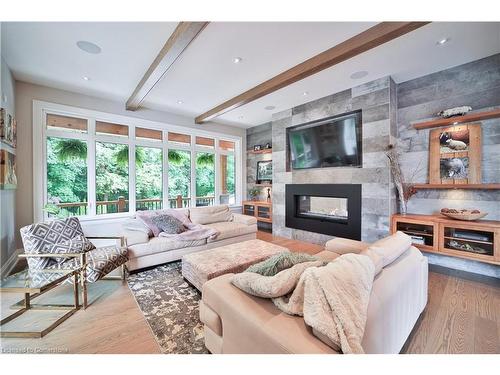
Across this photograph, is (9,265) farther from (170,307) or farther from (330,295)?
(330,295)

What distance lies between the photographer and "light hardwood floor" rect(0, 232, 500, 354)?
59.0 inches

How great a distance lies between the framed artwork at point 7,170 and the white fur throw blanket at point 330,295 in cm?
325

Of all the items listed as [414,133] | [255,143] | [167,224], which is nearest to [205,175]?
[255,143]

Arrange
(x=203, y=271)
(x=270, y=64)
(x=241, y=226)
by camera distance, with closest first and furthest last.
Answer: (x=203, y=271) < (x=270, y=64) < (x=241, y=226)

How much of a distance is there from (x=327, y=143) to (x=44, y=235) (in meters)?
4.18

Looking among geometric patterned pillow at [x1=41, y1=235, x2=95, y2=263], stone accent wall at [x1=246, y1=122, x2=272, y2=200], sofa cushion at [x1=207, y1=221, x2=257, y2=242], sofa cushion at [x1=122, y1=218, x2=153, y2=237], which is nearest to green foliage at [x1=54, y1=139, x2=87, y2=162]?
sofa cushion at [x1=122, y1=218, x2=153, y2=237]

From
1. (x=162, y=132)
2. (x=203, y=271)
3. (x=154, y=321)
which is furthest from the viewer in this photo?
(x=162, y=132)

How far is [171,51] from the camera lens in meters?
2.19

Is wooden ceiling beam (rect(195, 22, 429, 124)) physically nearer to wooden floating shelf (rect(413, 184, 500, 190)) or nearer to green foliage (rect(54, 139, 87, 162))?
wooden floating shelf (rect(413, 184, 500, 190))
